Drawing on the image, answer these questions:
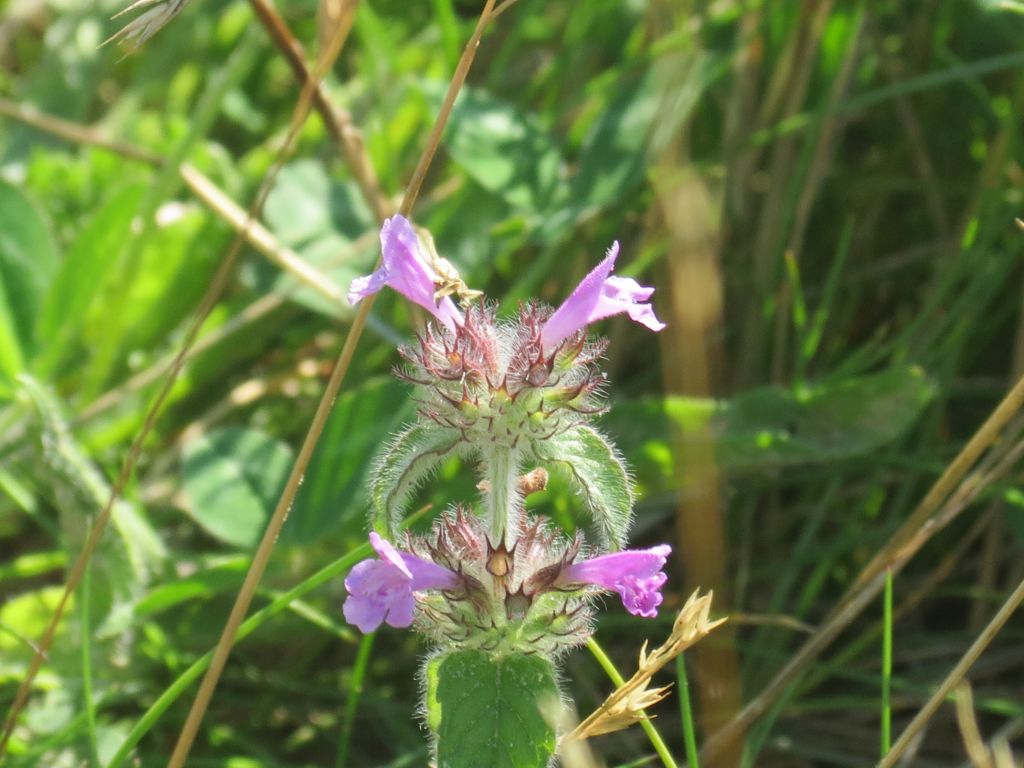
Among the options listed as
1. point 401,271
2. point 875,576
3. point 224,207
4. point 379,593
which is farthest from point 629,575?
point 224,207

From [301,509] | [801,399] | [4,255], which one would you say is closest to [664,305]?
[801,399]

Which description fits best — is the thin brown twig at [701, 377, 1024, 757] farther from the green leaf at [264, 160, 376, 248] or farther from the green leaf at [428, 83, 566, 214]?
the green leaf at [264, 160, 376, 248]

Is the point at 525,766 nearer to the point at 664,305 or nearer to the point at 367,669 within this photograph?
the point at 367,669

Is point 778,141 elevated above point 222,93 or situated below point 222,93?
below

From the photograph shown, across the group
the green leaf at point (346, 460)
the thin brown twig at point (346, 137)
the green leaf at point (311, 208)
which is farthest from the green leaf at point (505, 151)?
the green leaf at point (346, 460)

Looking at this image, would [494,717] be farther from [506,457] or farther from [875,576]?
[875,576]

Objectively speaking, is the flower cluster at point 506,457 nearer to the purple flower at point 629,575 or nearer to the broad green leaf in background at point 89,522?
the purple flower at point 629,575

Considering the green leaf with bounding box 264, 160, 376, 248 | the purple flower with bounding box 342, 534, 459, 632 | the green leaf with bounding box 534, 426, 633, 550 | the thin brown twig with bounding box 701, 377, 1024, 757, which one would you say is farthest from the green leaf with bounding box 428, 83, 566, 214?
the purple flower with bounding box 342, 534, 459, 632
